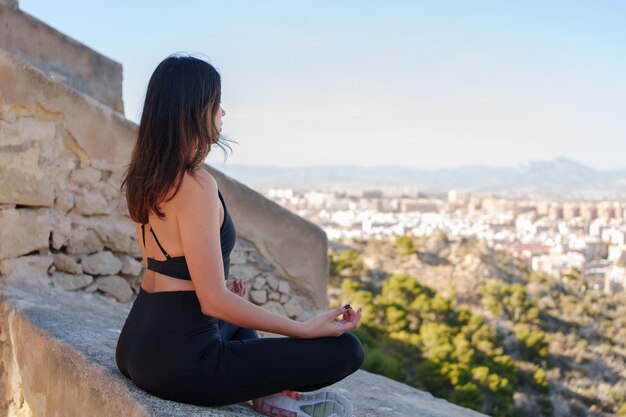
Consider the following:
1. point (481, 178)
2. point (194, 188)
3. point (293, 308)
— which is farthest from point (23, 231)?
point (481, 178)

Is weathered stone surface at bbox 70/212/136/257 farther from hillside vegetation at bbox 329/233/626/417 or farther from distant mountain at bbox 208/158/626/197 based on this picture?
distant mountain at bbox 208/158/626/197

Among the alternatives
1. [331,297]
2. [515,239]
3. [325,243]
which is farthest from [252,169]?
[325,243]

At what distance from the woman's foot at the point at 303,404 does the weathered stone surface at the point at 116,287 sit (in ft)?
6.37

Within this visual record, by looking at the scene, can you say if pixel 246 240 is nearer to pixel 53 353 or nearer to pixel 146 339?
pixel 53 353

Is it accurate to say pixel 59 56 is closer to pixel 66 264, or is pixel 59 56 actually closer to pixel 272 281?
pixel 66 264

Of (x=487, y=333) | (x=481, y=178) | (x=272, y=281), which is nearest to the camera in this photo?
(x=272, y=281)

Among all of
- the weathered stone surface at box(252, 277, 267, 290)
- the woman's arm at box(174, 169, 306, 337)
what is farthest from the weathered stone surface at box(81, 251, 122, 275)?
the woman's arm at box(174, 169, 306, 337)

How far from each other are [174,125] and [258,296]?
244cm

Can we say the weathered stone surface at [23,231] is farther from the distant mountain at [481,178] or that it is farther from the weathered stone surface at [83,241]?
the distant mountain at [481,178]

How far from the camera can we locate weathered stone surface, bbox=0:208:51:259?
3.37m

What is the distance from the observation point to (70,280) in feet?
11.9

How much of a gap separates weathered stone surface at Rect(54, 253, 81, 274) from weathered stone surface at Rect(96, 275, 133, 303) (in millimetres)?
139

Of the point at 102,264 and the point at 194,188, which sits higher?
the point at 194,188

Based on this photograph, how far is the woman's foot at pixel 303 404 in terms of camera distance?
→ 2.03m
